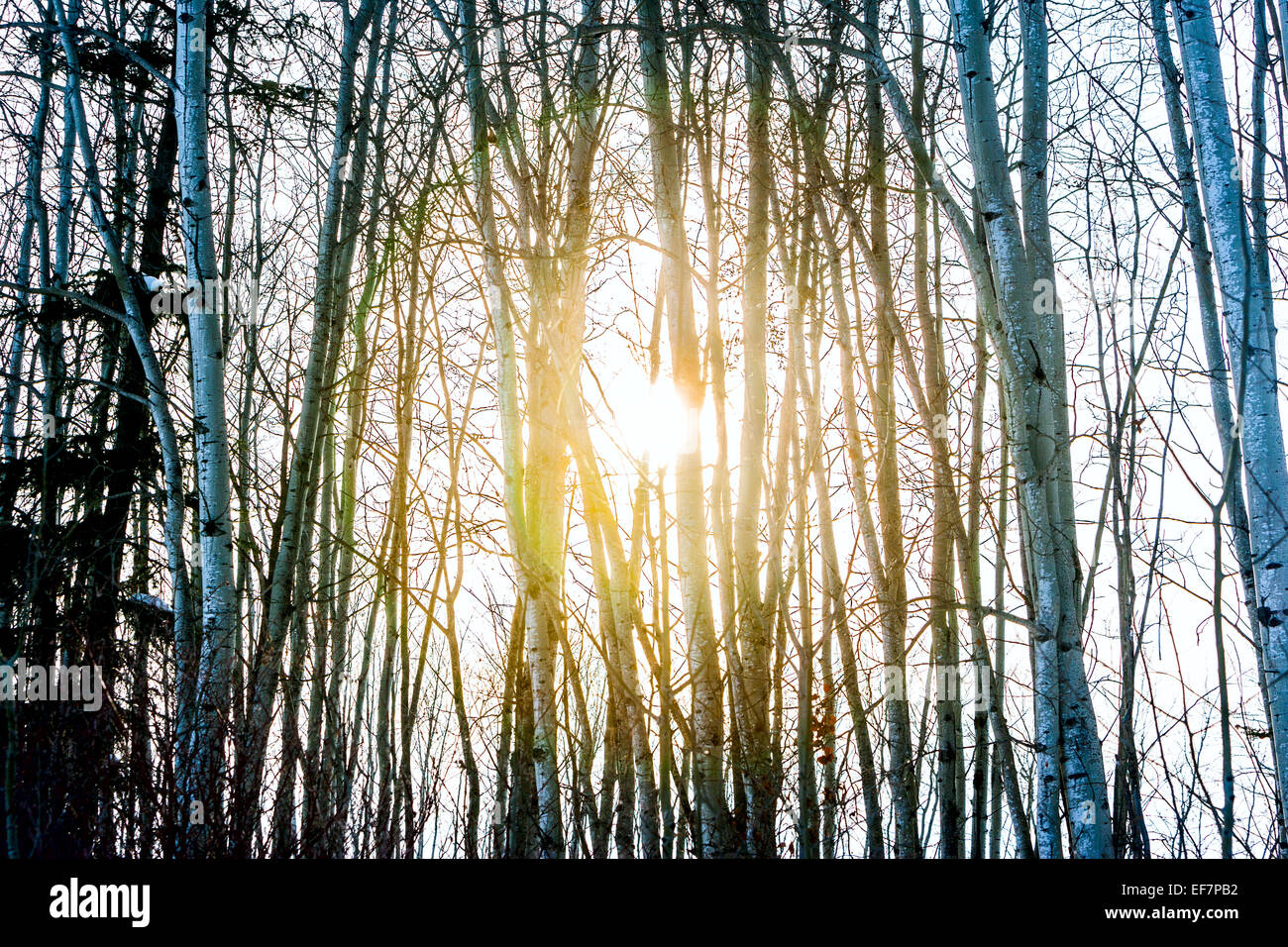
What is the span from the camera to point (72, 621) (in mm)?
7348

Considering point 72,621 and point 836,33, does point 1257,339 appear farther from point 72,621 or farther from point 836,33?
point 72,621

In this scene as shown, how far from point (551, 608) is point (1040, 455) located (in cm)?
289

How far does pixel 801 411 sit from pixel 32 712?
6446 mm

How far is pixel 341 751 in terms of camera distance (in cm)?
501

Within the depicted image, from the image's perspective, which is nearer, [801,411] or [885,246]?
[885,246]

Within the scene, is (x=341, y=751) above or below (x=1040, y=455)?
below

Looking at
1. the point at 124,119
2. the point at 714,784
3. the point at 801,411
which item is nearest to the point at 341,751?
the point at 714,784

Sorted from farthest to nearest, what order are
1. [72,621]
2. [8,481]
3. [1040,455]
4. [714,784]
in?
[8,481]
[72,621]
[714,784]
[1040,455]

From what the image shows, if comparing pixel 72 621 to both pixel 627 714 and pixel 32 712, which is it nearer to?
pixel 32 712

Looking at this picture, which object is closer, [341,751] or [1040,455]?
[1040,455]
